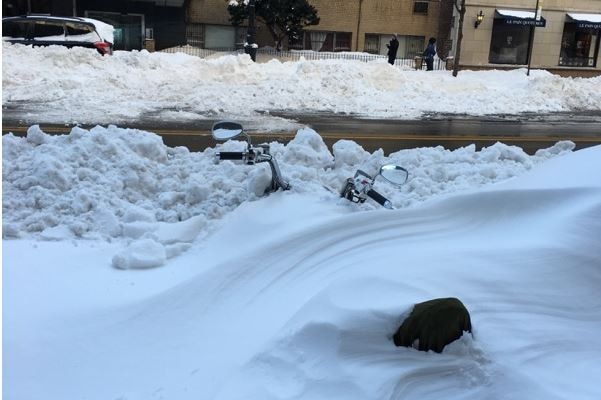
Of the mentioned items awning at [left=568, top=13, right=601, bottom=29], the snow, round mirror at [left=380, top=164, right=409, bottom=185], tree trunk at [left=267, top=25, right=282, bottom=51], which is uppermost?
awning at [left=568, top=13, right=601, bottom=29]

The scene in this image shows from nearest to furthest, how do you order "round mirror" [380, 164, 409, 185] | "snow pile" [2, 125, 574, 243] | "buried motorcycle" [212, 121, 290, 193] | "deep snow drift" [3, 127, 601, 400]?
"deep snow drift" [3, 127, 601, 400] → "round mirror" [380, 164, 409, 185] → "buried motorcycle" [212, 121, 290, 193] → "snow pile" [2, 125, 574, 243]

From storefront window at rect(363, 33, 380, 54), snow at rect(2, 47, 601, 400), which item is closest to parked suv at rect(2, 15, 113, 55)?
snow at rect(2, 47, 601, 400)

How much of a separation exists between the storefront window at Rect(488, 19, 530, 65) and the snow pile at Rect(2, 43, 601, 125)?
8.96 metres

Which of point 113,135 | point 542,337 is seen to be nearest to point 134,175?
point 113,135

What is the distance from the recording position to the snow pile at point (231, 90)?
14938mm

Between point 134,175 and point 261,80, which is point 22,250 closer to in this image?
point 134,175

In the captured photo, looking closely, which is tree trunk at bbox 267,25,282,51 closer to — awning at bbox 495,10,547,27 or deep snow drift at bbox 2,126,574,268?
awning at bbox 495,10,547,27

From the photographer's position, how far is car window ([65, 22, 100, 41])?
20.0m

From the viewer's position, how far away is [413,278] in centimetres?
318

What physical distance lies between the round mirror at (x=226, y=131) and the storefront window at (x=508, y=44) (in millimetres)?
29213

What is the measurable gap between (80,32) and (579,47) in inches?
980

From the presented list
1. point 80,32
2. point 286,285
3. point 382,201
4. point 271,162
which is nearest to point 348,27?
point 80,32

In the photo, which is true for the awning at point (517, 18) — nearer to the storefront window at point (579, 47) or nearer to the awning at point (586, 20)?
the awning at point (586, 20)

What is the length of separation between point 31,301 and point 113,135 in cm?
286
